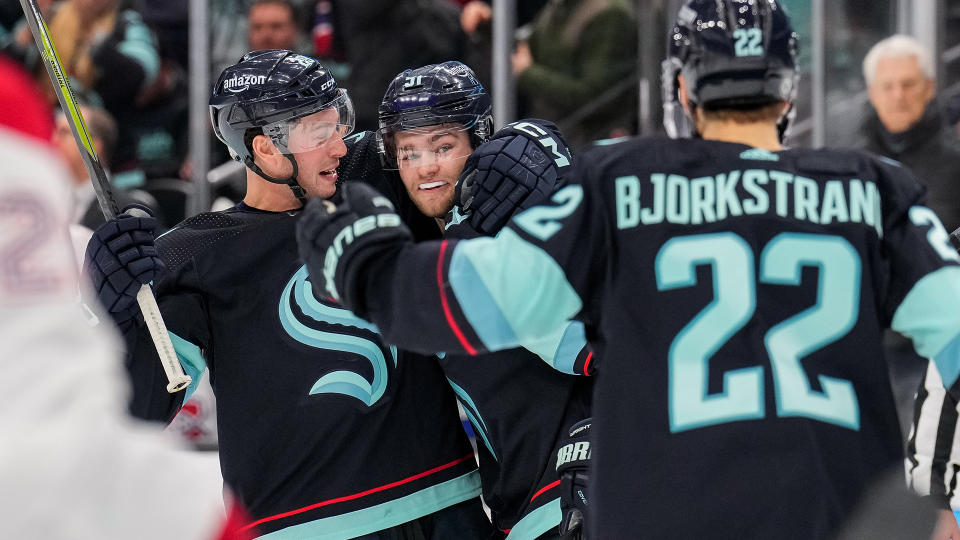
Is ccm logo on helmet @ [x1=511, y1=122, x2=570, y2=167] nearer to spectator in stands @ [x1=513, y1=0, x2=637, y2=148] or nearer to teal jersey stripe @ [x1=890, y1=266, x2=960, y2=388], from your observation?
teal jersey stripe @ [x1=890, y1=266, x2=960, y2=388]

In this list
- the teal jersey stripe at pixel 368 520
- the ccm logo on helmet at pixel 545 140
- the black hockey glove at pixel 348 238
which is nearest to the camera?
the black hockey glove at pixel 348 238

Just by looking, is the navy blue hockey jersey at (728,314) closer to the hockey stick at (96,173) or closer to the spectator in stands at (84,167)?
the hockey stick at (96,173)

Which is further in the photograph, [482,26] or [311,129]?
[482,26]

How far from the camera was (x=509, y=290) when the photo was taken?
5.51 ft

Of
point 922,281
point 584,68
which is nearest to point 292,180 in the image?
point 922,281

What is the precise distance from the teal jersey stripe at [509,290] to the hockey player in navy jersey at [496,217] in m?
0.61

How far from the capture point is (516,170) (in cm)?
234

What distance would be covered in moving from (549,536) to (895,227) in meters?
1.09

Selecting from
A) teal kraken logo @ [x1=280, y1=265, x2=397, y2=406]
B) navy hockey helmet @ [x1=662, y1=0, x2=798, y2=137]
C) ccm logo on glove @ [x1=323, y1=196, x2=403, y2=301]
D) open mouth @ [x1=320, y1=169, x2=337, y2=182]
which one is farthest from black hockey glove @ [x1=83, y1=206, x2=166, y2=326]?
navy hockey helmet @ [x1=662, y1=0, x2=798, y2=137]

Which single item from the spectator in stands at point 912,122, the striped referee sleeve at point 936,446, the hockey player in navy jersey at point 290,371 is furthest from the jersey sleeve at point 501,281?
the spectator in stands at point 912,122

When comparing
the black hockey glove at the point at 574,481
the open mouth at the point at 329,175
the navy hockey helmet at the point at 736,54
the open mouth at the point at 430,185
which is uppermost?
the navy hockey helmet at the point at 736,54

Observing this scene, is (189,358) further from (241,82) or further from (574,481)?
(574,481)

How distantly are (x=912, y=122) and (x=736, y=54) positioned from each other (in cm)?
257

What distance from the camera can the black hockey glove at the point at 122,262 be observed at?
232 centimetres
